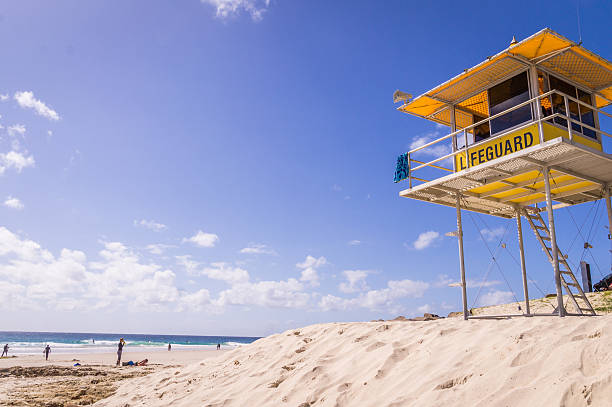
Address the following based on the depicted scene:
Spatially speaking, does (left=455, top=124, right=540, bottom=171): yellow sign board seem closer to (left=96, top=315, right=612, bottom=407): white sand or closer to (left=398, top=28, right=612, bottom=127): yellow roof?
(left=398, top=28, right=612, bottom=127): yellow roof

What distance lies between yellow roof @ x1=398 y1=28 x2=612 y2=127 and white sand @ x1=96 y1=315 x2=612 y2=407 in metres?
6.45

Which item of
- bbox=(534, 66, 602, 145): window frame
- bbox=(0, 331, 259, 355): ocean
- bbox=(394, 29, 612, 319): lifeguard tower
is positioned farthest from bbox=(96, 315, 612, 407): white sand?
bbox=(0, 331, 259, 355): ocean

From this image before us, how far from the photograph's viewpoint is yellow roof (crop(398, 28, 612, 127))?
10117mm

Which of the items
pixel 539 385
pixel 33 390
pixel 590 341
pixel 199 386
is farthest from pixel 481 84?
pixel 33 390

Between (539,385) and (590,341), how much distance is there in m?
1.18

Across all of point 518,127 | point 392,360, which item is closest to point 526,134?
point 518,127

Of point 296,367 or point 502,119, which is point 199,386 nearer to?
point 296,367

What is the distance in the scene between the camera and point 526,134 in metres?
10.4

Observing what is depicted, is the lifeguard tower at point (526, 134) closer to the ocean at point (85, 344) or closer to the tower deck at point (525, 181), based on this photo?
the tower deck at point (525, 181)

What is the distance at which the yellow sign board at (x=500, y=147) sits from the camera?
33.7 feet

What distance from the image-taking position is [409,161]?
1256cm

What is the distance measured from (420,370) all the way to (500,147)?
7.08 m

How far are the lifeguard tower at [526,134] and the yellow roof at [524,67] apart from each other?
23 mm

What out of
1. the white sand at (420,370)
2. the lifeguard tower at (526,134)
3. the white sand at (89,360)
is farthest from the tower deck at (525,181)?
the white sand at (89,360)
